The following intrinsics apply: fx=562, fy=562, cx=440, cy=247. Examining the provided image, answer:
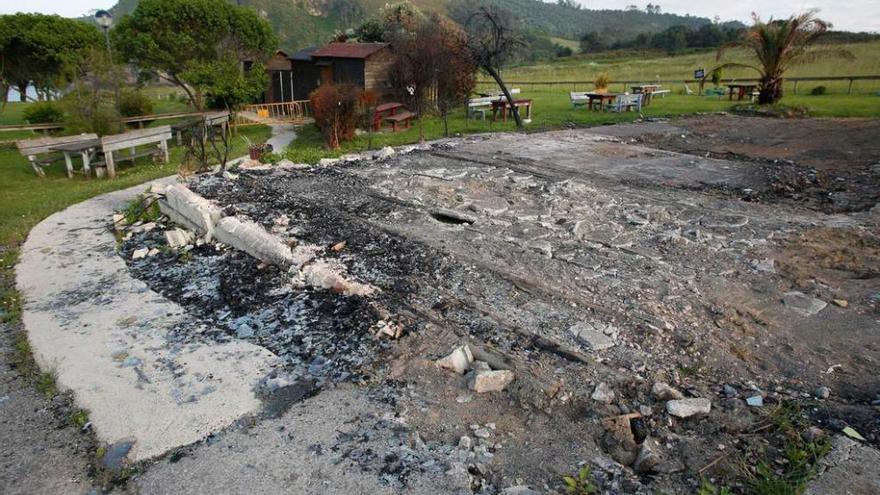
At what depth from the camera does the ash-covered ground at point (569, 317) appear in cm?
A: 324

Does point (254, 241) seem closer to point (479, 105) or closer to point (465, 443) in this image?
point (465, 443)

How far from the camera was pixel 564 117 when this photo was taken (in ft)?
61.7

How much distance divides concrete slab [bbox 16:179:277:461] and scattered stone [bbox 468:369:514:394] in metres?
1.47

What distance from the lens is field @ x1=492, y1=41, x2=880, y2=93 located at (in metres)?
26.5

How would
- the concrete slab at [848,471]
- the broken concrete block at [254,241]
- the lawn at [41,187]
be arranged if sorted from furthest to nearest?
the lawn at [41,187] < the broken concrete block at [254,241] < the concrete slab at [848,471]

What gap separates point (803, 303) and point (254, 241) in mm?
5484

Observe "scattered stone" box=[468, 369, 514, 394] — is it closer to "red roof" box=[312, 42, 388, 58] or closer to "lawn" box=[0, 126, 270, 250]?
"lawn" box=[0, 126, 270, 250]

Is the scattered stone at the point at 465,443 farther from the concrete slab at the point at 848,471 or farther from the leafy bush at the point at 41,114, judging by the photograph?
the leafy bush at the point at 41,114

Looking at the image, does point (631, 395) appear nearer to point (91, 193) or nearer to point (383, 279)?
point (383, 279)

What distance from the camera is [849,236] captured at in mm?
6477

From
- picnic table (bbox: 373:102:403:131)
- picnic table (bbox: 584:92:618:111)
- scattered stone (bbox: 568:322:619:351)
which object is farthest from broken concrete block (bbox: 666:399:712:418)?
picnic table (bbox: 584:92:618:111)

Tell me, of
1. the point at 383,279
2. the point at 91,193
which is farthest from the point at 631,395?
the point at 91,193

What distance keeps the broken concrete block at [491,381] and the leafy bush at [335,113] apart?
11766 millimetres

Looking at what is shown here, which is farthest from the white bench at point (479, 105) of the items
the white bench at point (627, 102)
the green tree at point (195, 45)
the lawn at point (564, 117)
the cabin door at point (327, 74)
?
the green tree at point (195, 45)
